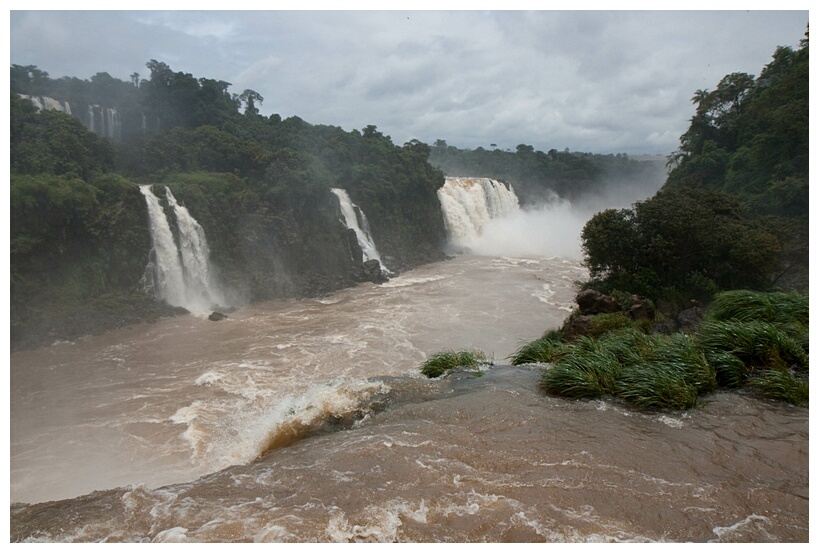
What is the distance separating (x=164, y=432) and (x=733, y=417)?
10051 mm

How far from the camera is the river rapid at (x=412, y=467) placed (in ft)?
14.2

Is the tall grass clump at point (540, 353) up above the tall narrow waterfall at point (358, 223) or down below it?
below

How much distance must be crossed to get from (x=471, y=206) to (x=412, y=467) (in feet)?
121

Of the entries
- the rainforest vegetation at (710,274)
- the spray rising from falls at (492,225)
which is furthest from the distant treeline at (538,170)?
the rainforest vegetation at (710,274)

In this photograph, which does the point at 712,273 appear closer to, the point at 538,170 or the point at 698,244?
the point at 698,244

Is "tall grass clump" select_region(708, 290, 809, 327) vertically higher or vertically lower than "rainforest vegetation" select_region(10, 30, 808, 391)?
lower

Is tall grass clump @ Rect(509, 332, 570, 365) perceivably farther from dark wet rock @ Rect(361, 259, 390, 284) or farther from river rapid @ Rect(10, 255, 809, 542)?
dark wet rock @ Rect(361, 259, 390, 284)

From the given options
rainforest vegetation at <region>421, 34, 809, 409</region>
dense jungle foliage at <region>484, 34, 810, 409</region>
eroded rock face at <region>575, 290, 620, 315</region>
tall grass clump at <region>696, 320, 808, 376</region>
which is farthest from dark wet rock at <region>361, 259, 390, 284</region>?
tall grass clump at <region>696, 320, 808, 376</region>

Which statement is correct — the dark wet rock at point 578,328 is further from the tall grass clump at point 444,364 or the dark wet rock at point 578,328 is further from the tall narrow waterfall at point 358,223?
the tall narrow waterfall at point 358,223

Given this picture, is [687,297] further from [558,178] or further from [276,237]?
[558,178]

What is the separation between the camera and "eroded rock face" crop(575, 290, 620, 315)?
1394cm

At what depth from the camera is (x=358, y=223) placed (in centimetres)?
3075

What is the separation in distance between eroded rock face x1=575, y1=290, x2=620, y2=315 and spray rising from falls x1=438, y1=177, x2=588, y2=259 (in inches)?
895

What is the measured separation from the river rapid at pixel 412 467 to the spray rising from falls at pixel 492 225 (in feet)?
94.4
